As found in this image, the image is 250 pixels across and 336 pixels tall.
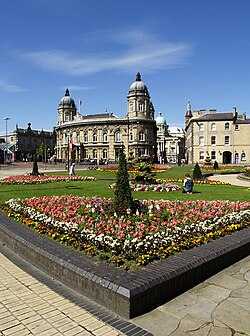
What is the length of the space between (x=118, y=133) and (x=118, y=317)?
9048 centimetres

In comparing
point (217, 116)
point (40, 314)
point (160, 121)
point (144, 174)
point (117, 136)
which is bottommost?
point (40, 314)

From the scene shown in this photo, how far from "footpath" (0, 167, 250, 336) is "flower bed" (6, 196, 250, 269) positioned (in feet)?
3.47

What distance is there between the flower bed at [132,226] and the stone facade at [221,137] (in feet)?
212

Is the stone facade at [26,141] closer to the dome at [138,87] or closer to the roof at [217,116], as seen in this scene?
the dome at [138,87]

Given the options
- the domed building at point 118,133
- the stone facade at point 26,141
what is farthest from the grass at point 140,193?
the stone facade at point 26,141

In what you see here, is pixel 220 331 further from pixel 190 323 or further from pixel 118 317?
pixel 118 317

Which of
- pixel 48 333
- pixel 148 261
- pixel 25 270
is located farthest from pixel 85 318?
pixel 25 270

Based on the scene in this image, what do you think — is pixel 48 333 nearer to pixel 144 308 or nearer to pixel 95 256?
pixel 144 308

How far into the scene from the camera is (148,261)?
607 cm

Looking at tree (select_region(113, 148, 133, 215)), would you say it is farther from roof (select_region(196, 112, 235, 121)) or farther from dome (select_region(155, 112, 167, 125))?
dome (select_region(155, 112, 167, 125))

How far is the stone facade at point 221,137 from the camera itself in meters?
71.9

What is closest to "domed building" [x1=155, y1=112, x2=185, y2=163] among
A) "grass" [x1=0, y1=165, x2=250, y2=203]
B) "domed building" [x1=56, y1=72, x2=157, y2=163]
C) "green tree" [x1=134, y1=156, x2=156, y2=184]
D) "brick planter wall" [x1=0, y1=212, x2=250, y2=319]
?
"domed building" [x1=56, y1=72, x2=157, y2=163]

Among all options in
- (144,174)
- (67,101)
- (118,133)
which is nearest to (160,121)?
(67,101)

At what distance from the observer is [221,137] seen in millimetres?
72875
